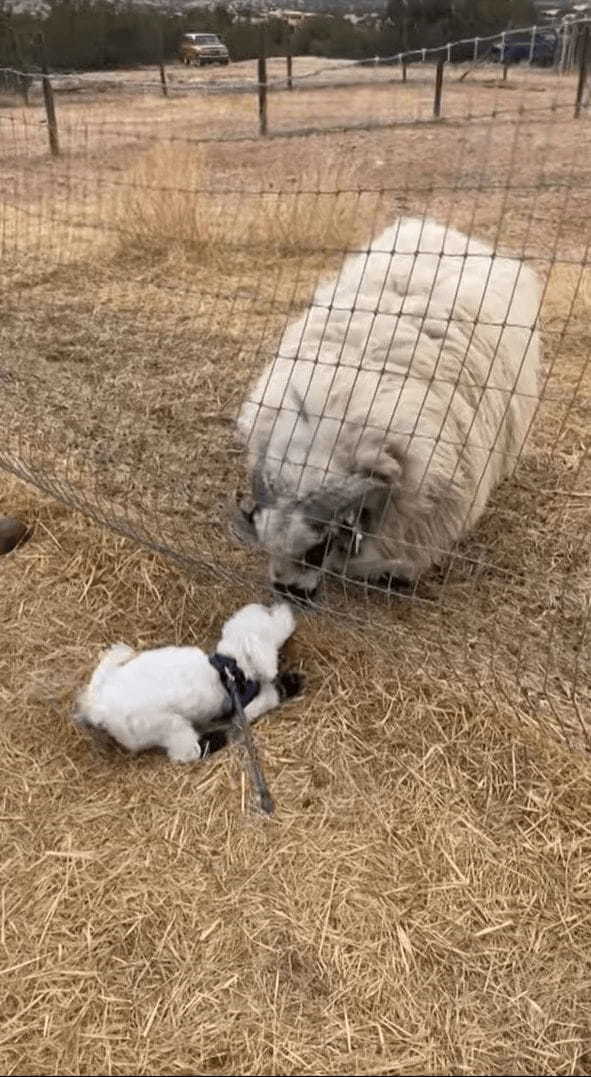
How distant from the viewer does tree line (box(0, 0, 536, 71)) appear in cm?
1476

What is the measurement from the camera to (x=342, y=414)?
317cm

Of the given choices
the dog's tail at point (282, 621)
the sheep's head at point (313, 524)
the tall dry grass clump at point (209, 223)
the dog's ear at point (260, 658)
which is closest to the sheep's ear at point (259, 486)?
the sheep's head at point (313, 524)

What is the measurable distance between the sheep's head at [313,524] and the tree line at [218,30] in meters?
9.26

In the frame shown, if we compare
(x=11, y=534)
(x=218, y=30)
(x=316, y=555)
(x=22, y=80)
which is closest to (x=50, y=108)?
(x=22, y=80)

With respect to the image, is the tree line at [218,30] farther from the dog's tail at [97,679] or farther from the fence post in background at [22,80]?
the dog's tail at [97,679]

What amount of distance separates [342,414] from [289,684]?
98cm

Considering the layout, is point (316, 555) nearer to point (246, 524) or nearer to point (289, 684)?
point (246, 524)

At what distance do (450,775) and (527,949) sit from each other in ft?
1.92

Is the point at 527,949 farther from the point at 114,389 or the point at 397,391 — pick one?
the point at 114,389

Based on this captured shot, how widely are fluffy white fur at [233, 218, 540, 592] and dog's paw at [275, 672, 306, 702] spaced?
33cm

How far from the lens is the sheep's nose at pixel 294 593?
3279 mm

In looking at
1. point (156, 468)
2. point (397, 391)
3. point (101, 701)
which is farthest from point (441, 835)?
point (156, 468)

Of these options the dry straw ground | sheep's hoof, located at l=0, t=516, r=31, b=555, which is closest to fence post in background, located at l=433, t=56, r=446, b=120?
the dry straw ground

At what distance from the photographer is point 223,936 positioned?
238 centimetres
